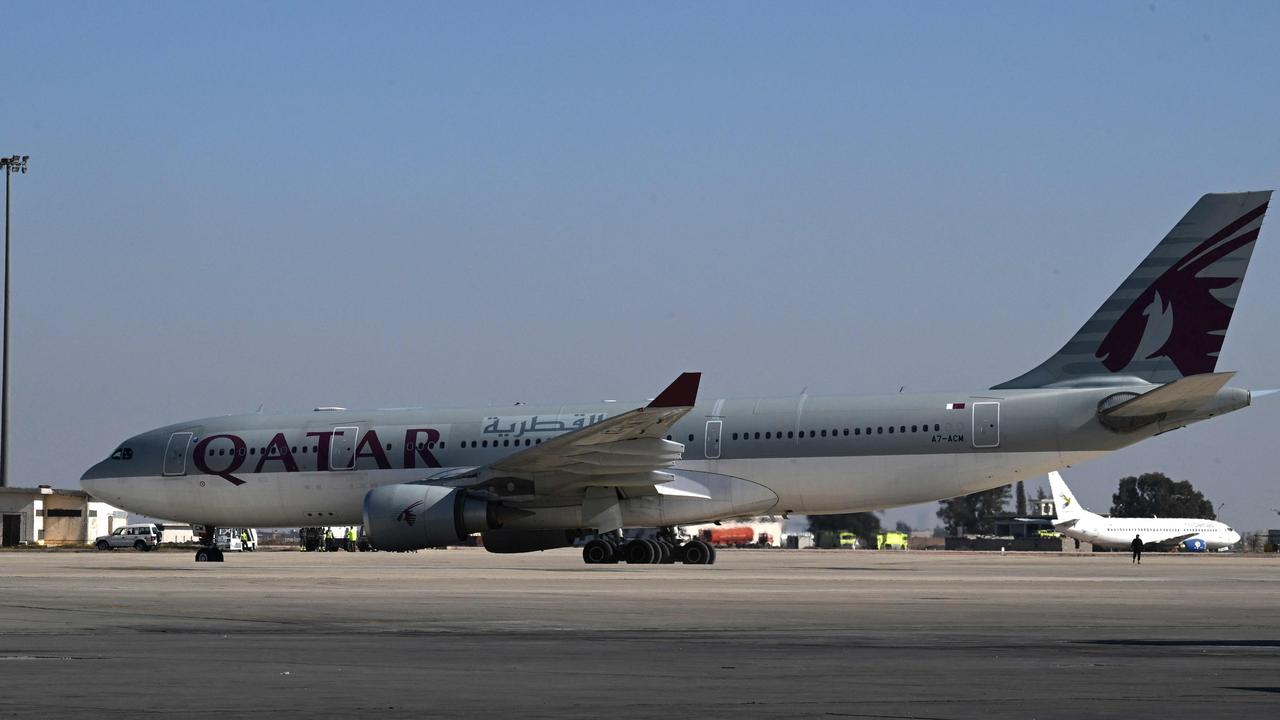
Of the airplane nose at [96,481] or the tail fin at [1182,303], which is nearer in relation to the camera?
the tail fin at [1182,303]

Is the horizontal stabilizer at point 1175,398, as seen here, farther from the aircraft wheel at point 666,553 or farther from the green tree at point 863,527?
the green tree at point 863,527

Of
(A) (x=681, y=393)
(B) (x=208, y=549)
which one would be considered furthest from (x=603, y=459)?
(B) (x=208, y=549)

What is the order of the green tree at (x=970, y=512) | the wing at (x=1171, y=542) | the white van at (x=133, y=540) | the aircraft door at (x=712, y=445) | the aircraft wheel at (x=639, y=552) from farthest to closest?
the green tree at (x=970, y=512) → the wing at (x=1171, y=542) → the white van at (x=133, y=540) → the aircraft wheel at (x=639, y=552) → the aircraft door at (x=712, y=445)

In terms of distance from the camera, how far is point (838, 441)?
108 feet

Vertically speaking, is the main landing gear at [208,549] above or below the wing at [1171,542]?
above

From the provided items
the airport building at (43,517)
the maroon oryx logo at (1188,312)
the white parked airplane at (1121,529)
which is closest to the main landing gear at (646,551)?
the maroon oryx logo at (1188,312)

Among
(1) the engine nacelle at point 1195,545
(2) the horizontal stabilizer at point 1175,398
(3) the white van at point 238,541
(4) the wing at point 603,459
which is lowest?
(1) the engine nacelle at point 1195,545

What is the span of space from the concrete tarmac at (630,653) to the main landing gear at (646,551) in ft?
46.8

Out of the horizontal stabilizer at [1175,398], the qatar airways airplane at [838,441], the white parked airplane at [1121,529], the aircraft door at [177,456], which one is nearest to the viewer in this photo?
the horizontal stabilizer at [1175,398]

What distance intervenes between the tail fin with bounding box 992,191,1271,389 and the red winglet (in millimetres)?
7954

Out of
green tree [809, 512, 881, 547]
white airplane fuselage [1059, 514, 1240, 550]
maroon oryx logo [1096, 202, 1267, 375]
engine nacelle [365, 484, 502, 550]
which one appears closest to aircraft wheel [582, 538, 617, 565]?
engine nacelle [365, 484, 502, 550]

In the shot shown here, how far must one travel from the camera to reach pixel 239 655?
1055 centimetres

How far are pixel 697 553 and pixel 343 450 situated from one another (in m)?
8.24

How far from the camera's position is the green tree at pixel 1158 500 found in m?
175
